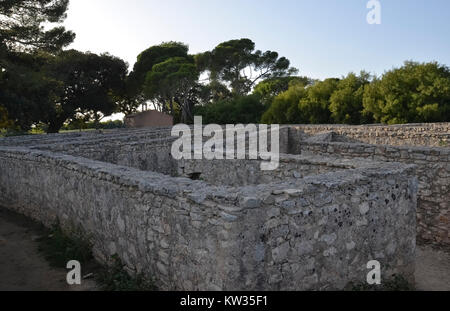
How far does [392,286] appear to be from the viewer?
5.43 meters

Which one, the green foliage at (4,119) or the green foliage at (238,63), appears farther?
the green foliage at (238,63)

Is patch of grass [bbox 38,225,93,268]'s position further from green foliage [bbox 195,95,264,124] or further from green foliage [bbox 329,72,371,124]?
green foliage [bbox 195,95,264,124]

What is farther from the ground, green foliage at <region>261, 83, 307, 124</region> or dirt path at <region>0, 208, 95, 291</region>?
green foliage at <region>261, 83, 307, 124</region>

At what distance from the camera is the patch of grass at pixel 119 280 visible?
4.95 metres

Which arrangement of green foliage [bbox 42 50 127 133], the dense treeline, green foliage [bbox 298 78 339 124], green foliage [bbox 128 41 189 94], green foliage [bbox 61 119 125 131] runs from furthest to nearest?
green foliage [bbox 128 41 189 94] < green foliage [bbox 61 119 125 131] < green foliage [bbox 42 50 127 133] < green foliage [bbox 298 78 339 124] < the dense treeline

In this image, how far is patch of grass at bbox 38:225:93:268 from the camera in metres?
6.31

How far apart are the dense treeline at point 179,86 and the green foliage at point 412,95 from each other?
0.06 metres

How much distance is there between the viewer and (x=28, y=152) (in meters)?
8.88

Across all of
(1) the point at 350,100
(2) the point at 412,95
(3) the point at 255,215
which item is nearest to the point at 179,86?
(1) the point at 350,100

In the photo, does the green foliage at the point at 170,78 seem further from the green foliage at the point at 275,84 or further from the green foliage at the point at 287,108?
the green foliage at the point at 287,108

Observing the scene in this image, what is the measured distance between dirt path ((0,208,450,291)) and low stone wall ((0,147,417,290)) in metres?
0.77

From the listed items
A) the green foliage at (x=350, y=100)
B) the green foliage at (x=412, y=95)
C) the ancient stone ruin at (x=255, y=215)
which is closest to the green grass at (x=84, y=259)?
the ancient stone ruin at (x=255, y=215)

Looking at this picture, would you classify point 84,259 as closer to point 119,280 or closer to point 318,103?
point 119,280

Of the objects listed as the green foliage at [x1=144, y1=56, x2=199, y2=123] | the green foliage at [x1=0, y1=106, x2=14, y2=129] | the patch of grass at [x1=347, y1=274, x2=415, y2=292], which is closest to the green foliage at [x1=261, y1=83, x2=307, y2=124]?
the green foliage at [x1=144, y1=56, x2=199, y2=123]
